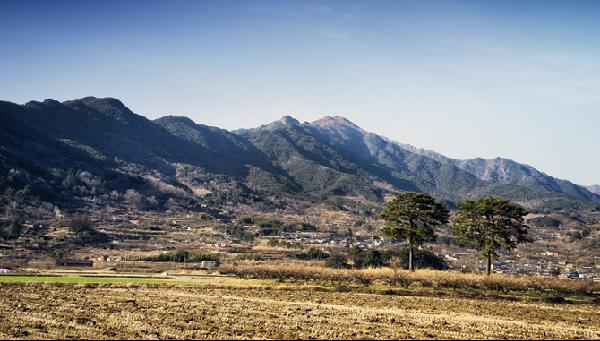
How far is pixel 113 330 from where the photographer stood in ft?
88.8

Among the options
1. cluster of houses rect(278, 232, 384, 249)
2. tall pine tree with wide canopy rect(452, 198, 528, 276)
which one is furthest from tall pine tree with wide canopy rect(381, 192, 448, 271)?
cluster of houses rect(278, 232, 384, 249)

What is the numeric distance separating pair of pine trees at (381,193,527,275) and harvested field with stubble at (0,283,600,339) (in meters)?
11.9

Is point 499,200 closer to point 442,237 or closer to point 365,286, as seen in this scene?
point 365,286

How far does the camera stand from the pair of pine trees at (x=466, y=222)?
57.0 m

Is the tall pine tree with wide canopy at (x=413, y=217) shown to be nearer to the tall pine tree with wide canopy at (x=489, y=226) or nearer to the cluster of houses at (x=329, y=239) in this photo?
the tall pine tree with wide canopy at (x=489, y=226)

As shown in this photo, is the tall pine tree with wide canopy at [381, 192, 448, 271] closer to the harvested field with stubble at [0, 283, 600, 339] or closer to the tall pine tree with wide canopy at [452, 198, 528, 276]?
the tall pine tree with wide canopy at [452, 198, 528, 276]

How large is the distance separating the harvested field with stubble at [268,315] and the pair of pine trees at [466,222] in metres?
11.9

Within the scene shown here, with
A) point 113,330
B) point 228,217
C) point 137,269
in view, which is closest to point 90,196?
point 228,217

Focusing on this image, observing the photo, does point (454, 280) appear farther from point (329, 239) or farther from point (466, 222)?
point (329, 239)

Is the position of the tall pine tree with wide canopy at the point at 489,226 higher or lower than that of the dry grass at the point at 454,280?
higher

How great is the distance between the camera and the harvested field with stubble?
27.3 metres

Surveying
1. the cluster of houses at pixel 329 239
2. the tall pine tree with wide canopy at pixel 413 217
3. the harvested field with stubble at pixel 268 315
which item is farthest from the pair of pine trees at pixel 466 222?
the cluster of houses at pixel 329 239

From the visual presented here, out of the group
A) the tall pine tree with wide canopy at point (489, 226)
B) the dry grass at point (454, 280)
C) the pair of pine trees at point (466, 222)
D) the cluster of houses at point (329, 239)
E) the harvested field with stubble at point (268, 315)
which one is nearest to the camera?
the harvested field with stubble at point (268, 315)

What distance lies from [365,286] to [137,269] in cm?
3813
